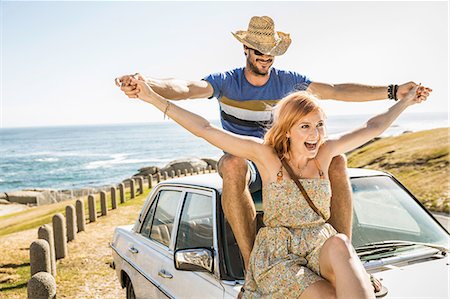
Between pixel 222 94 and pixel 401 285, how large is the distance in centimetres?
194

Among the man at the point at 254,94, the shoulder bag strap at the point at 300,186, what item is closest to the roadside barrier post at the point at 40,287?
the man at the point at 254,94

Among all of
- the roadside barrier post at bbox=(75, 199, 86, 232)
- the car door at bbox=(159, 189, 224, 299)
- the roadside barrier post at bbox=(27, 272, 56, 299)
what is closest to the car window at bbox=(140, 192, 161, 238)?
the car door at bbox=(159, 189, 224, 299)

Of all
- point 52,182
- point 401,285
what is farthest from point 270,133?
point 52,182

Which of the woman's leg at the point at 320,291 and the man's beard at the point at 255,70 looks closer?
the woman's leg at the point at 320,291

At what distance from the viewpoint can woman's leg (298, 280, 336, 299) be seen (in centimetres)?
233

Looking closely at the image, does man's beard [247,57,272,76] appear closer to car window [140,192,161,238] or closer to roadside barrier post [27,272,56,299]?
car window [140,192,161,238]

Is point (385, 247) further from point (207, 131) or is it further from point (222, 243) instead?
point (207, 131)

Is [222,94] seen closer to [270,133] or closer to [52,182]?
[270,133]

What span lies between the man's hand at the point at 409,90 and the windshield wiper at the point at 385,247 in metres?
1.11

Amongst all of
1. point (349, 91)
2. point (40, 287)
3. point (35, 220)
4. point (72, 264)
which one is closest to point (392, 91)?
point (349, 91)

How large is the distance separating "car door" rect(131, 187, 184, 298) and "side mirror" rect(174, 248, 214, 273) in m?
0.87

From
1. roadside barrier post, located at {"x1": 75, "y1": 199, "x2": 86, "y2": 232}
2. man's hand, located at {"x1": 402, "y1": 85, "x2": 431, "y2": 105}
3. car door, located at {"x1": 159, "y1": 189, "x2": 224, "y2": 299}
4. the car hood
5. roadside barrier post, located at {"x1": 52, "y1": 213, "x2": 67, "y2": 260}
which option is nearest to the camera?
the car hood

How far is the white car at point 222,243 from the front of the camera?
3111 mm

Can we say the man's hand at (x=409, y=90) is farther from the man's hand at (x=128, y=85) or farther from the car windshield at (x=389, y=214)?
the man's hand at (x=128, y=85)
